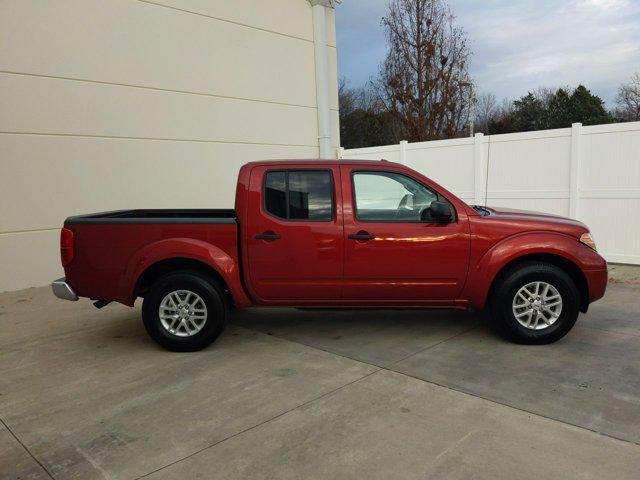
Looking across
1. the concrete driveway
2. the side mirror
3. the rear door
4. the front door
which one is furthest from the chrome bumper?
the side mirror

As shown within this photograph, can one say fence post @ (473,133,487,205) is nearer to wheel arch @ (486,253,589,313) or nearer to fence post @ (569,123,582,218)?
fence post @ (569,123,582,218)

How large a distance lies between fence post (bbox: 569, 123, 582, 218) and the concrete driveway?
3.59 m

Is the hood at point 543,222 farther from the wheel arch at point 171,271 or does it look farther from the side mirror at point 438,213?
the wheel arch at point 171,271

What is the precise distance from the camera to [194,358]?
474 centimetres

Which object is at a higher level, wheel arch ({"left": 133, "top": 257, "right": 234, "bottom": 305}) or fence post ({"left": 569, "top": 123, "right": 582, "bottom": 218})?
fence post ({"left": 569, "top": 123, "right": 582, "bottom": 218})

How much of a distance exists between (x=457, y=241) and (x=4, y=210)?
693 cm

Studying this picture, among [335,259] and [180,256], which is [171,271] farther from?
[335,259]

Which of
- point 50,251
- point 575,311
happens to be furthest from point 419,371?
point 50,251

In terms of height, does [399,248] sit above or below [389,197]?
below

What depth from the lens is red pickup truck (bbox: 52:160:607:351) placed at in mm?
4754

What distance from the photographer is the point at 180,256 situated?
15.5 ft

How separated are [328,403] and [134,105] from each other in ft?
23.9

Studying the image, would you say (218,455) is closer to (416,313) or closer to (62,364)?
(62,364)

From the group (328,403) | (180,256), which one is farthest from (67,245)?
(328,403)
